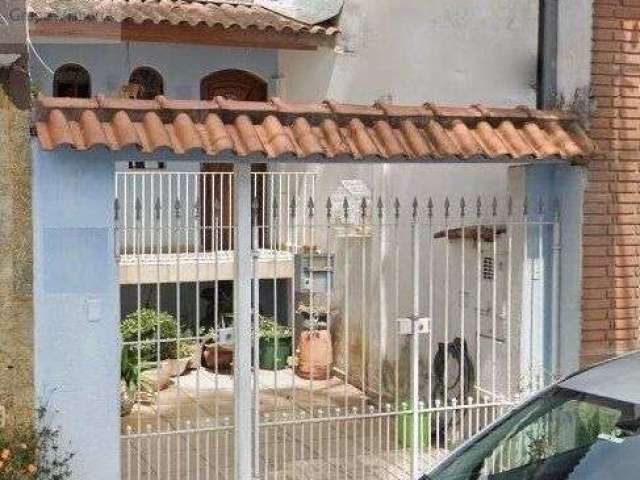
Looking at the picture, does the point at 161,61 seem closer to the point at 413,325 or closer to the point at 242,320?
the point at 413,325

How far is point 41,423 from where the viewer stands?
210 inches

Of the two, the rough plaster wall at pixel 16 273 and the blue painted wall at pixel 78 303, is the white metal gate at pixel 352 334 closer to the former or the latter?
the blue painted wall at pixel 78 303

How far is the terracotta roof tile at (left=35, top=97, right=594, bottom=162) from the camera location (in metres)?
5.29

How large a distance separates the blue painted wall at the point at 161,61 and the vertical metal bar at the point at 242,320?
7815mm

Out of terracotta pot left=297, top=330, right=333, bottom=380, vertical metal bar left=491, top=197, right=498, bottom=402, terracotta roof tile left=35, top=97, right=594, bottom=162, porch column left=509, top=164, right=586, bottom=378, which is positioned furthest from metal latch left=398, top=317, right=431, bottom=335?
terracotta pot left=297, top=330, right=333, bottom=380

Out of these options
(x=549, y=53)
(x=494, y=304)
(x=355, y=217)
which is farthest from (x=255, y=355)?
(x=355, y=217)

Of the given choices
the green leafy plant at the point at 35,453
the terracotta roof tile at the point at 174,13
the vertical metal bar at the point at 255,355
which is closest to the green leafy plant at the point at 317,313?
the vertical metal bar at the point at 255,355

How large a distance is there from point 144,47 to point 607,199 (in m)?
8.59

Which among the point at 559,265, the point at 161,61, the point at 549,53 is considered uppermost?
the point at 161,61

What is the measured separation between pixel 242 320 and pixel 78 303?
100 cm

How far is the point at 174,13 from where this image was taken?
11750 millimetres

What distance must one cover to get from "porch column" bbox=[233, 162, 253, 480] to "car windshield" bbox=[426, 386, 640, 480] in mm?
2009

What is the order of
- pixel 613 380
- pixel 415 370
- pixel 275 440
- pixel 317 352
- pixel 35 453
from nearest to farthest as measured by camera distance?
pixel 613 380, pixel 35 453, pixel 415 370, pixel 275 440, pixel 317 352

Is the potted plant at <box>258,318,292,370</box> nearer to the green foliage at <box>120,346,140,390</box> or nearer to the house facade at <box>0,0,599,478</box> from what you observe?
the house facade at <box>0,0,599,478</box>
